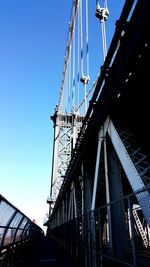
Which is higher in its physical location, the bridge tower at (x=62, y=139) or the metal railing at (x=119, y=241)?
the bridge tower at (x=62, y=139)

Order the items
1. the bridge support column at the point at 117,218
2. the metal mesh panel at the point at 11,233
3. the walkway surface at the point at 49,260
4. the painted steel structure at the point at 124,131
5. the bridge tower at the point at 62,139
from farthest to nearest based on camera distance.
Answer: the bridge tower at the point at 62,139 < the walkway surface at the point at 49,260 < the metal mesh panel at the point at 11,233 < the bridge support column at the point at 117,218 < the painted steel structure at the point at 124,131

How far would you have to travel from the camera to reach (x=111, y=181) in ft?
18.1

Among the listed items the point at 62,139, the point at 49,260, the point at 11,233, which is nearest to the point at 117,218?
the point at 11,233

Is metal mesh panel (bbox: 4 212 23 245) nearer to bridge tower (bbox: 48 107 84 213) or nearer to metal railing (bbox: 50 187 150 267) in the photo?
metal railing (bbox: 50 187 150 267)

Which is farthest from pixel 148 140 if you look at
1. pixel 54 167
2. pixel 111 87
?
pixel 54 167

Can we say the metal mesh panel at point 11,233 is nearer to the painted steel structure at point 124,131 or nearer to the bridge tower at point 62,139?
the painted steel structure at point 124,131

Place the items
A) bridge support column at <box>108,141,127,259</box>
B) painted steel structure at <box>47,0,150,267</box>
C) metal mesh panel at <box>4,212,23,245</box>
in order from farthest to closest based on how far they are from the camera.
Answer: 1. metal mesh panel at <box>4,212,23,245</box>
2. bridge support column at <box>108,141,127,259</box>
3. painted steel structure at <box>47,0,150,267</box>

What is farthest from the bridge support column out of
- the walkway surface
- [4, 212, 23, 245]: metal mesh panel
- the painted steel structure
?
the walkway surface

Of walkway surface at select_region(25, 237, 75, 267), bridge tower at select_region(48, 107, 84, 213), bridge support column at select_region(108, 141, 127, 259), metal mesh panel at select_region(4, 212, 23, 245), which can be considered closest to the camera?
bridge support column at select_region(108, 141, 127, 259)

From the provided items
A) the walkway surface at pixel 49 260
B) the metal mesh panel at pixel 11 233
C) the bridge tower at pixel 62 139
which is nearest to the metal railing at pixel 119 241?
the walkway surface at pixel 49 260

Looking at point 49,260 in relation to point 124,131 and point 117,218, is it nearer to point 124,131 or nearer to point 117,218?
point 117,218

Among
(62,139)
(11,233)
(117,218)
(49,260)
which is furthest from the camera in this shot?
(62,139)

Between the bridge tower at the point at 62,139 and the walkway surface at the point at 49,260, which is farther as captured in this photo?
the bridge tower at the point at 62,139

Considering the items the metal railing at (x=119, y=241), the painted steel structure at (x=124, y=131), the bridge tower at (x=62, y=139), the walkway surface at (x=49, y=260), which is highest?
the bridge tower at (x=62, y=139)
